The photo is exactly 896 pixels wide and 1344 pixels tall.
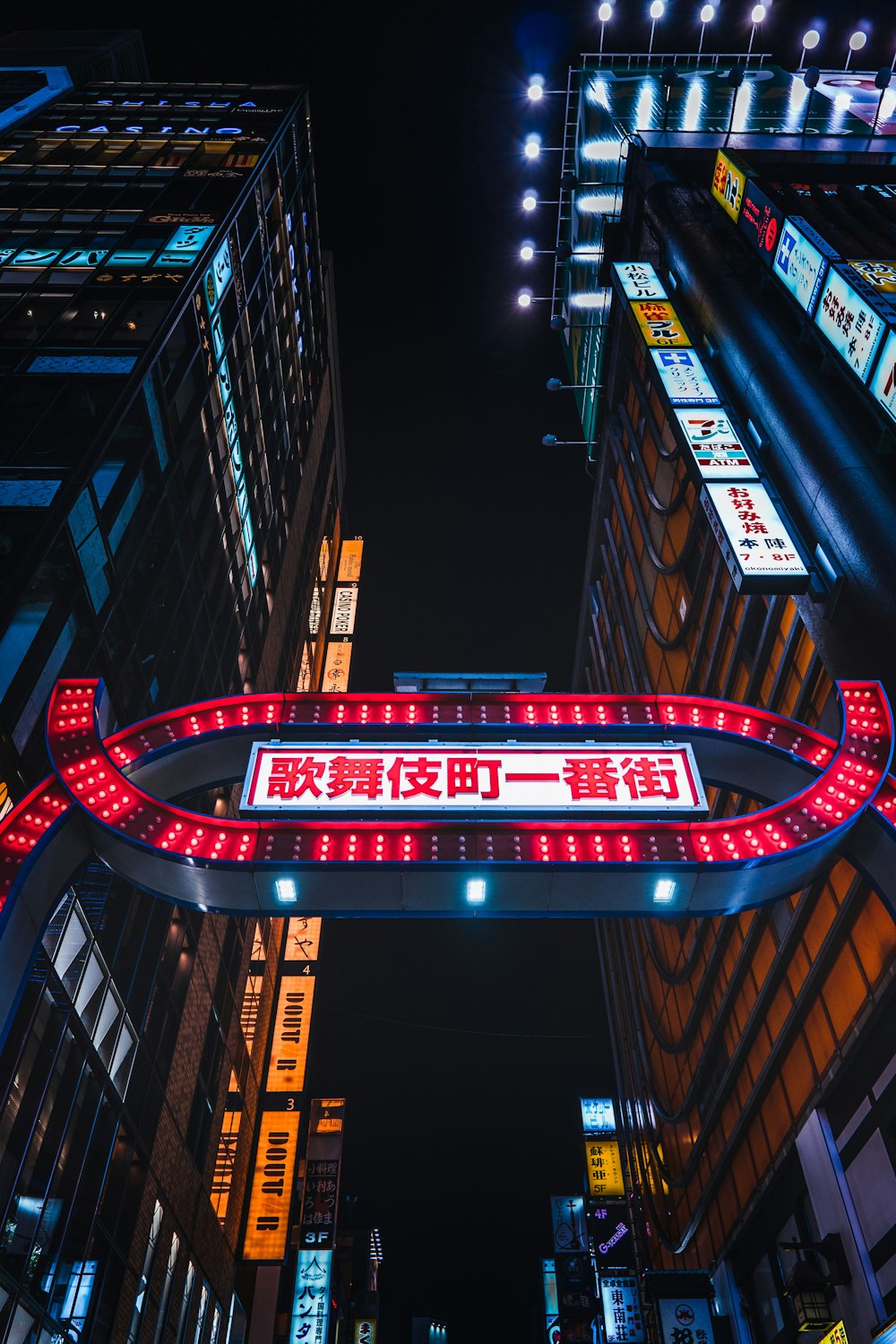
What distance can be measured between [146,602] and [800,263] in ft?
66.4

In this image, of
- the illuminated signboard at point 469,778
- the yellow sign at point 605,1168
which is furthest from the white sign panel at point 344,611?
the illuminated signboard at point 469,778

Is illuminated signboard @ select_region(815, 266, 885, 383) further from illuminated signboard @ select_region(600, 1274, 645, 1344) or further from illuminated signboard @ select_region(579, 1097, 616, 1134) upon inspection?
illuminated signboard @ select_region(579, 1097, 616, 1134)

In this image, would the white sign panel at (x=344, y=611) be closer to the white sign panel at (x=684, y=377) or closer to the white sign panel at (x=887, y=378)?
the white sign panel at (x=684, y=377)

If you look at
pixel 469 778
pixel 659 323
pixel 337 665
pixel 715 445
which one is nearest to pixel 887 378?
pixel 715 445

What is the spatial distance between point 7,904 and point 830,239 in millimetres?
26179

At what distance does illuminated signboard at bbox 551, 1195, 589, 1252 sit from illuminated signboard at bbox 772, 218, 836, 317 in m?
41.3

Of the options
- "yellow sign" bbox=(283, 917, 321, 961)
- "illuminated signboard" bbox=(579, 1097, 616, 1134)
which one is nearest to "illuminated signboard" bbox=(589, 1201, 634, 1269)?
"illuminated signboard" bbox=(579, 1097, 616, 1134)

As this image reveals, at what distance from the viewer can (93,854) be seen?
13.6 metres

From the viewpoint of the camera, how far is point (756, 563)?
2003 centimetres

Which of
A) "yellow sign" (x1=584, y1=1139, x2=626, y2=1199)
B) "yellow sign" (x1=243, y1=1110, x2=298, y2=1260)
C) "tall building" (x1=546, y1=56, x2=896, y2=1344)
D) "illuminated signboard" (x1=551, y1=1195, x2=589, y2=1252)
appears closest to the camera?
"tall building" (x1=546, y1=56, x2=896, y2=1344)

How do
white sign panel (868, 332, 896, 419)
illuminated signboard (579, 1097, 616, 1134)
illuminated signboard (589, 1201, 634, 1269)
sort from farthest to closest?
illuminated signboard (579, 1097, 616, 1134) → illuminated signboard (589, 1201, 634, 1269) → white sign panel (868, 332, 896, 419)

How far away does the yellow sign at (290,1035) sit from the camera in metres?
40.1

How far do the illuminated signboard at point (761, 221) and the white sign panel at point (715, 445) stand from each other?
604 cm

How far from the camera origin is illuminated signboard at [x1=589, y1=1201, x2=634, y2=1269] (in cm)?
3750
